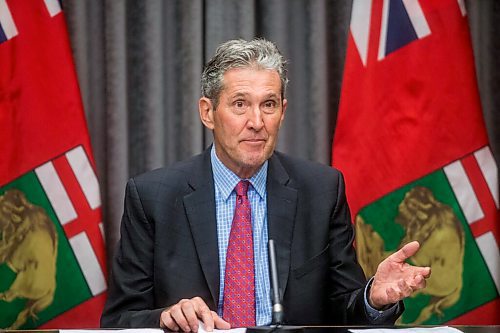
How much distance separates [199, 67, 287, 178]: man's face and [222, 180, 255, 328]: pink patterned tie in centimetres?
18

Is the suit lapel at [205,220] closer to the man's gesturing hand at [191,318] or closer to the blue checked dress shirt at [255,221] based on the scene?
the blue checked dress shirt at [255,221]

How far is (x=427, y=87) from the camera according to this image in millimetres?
3078

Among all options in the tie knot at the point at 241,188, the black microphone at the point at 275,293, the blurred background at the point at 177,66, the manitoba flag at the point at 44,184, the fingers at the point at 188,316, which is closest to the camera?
the black microphone at the point at 275,293

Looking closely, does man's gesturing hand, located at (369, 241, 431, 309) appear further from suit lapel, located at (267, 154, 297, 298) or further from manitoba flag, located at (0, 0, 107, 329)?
manitoba flag, located at (0, 0, 107, 329)

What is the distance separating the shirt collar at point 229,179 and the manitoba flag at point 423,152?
696 mm

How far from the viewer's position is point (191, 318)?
1893 mm

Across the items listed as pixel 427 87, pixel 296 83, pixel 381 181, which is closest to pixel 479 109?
pixel 427 87

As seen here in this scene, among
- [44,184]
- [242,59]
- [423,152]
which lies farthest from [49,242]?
[423,152]

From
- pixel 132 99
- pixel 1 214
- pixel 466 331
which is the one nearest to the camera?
pixel 466 331

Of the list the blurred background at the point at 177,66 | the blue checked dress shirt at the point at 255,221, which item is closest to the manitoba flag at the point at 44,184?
the blurred background at the point at 177,66

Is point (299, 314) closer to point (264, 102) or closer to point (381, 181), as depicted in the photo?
point (264, 102)

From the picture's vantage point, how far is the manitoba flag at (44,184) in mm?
3018

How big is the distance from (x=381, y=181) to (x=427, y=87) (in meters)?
0.39

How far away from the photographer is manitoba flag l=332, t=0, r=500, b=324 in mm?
3072
